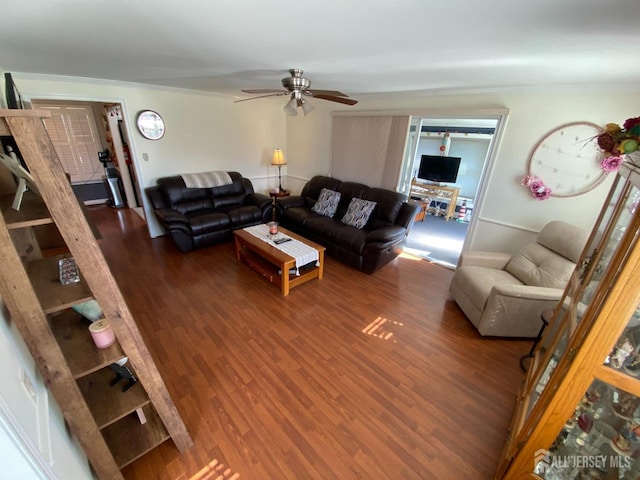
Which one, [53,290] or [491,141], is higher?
[491,141]

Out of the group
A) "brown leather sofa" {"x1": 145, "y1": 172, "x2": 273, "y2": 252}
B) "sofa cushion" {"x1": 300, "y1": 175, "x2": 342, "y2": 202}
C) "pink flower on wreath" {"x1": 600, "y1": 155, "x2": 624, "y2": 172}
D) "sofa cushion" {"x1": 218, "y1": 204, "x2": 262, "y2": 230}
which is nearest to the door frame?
"pink flower on wreath" {"x1": 600, "y1": 155, "x2": 624, "y2": 172}

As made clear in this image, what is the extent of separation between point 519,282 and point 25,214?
137 inches

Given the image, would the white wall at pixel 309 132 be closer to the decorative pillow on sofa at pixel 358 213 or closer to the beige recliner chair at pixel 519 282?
the beige recliner chair at pixel 519 282

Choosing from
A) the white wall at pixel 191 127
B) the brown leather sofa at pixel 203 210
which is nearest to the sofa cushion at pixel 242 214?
the brown leather sofa at pixel 203 210

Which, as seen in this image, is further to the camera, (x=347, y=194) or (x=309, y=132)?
(x=309, y=132)

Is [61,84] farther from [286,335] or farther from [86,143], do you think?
[286,335]

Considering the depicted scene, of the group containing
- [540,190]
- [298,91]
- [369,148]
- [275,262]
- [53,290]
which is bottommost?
[275,262]

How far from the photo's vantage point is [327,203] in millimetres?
4230

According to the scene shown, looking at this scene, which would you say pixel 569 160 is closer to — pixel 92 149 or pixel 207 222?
pixel 207 222

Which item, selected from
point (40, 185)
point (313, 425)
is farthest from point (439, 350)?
point (40, 185)

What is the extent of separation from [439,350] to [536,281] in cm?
115

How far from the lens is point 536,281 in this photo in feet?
7.89

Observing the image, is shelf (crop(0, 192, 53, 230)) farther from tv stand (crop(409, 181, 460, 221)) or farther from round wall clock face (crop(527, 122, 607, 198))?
tv stand (crop(409, 181, 460, 221))

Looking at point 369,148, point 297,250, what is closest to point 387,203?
point 369,148
